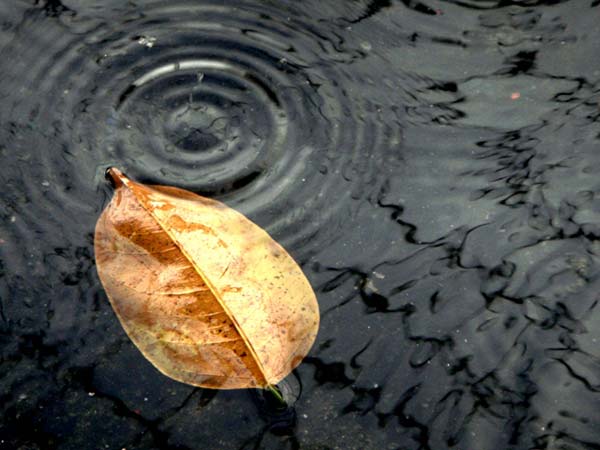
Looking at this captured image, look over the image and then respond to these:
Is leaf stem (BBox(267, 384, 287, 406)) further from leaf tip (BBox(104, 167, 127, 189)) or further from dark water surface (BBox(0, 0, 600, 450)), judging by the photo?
leaf tip (BBox(104, 167, 127, 189))

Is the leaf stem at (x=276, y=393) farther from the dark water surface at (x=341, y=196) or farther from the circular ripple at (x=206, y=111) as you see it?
the circular ripple at (x=206, y=111)

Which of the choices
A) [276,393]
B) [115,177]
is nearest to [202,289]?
[276,393]

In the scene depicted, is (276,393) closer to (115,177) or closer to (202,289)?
(202,289)

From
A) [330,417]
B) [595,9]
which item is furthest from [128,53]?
[595,9]

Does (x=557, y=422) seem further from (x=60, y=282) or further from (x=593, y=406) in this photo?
(x=60, y=282)

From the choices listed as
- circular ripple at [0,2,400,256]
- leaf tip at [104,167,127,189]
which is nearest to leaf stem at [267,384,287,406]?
circular ripple at [0,2,400,256]

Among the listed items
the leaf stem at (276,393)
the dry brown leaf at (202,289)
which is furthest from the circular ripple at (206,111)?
the leaf stem at (276,393)

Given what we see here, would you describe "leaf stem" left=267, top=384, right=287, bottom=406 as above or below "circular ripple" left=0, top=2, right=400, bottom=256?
below
